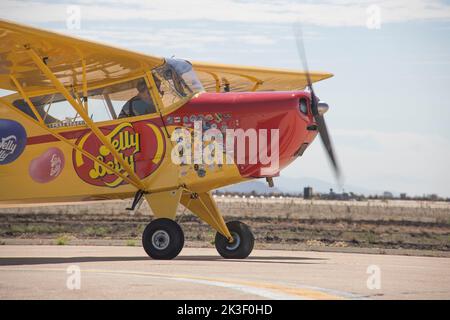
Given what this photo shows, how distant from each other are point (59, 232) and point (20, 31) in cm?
1487

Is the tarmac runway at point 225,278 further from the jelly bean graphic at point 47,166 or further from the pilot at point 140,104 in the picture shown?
the pilot at point 140,104

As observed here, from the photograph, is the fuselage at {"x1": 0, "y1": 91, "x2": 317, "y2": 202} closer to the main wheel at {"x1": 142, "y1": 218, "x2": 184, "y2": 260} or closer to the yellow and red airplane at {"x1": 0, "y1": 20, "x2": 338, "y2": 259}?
the yellow and red airplane at {"x1": 0, "y1": 20, "x2": 338, "y2": 259}

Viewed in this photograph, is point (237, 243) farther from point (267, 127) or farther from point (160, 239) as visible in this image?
point (267, 127)

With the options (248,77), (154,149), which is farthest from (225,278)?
(248,77)

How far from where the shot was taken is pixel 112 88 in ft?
55.1

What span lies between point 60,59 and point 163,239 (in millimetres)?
3911

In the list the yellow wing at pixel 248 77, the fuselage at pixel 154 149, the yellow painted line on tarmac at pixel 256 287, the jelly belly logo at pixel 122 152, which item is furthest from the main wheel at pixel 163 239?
the yellow wing at pixel 248 77

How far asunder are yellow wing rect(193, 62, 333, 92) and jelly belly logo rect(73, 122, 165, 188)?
263 centimetres

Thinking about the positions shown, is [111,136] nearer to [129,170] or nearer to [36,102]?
[129,170]

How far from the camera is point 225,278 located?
11586 millimetres

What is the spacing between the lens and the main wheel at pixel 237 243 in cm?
1704

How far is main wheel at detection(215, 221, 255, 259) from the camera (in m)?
17.0

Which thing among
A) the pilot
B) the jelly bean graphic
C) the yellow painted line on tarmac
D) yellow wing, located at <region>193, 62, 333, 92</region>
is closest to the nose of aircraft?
the pilot
